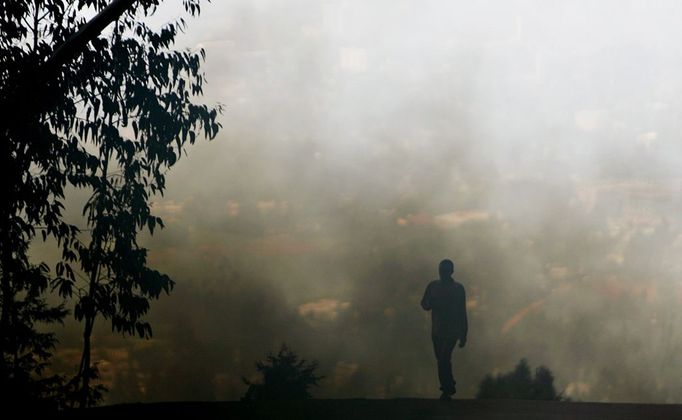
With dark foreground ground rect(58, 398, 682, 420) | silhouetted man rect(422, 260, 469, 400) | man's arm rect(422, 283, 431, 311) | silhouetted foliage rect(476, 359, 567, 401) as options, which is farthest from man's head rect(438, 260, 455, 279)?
silhouetted foliage rect(476, 359, 567, 401)

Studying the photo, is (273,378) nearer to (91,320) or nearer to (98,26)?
(91,320)

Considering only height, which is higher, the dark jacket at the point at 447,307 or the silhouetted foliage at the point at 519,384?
the silhouetted foliage at the point at 519,384

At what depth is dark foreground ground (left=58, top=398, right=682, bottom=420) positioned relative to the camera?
1172 centimetres

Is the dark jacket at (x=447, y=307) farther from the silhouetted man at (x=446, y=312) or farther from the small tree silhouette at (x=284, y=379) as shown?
the small tree silhouette at (x=284, y=379)

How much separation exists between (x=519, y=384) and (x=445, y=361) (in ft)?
179

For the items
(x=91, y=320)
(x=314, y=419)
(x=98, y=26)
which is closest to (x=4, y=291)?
(x=91, y=320)

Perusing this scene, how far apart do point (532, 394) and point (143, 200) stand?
179 ft

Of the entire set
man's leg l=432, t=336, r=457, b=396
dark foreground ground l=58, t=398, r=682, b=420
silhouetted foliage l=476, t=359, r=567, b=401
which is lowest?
dark foreground ground l=58, t=398, r=682, b=420

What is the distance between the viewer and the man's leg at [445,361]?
13.1 metres

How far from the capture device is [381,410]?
39.9ft

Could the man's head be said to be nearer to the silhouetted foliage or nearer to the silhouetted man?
the silhouetted man

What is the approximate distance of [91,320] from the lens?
15.9 meters

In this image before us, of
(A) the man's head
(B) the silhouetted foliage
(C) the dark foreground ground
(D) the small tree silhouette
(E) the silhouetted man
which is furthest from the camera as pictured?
(B) the silhouetted foliage

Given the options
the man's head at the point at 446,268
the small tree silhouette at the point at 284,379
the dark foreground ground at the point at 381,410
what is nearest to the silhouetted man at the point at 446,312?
the man's head at the point at 446,268
